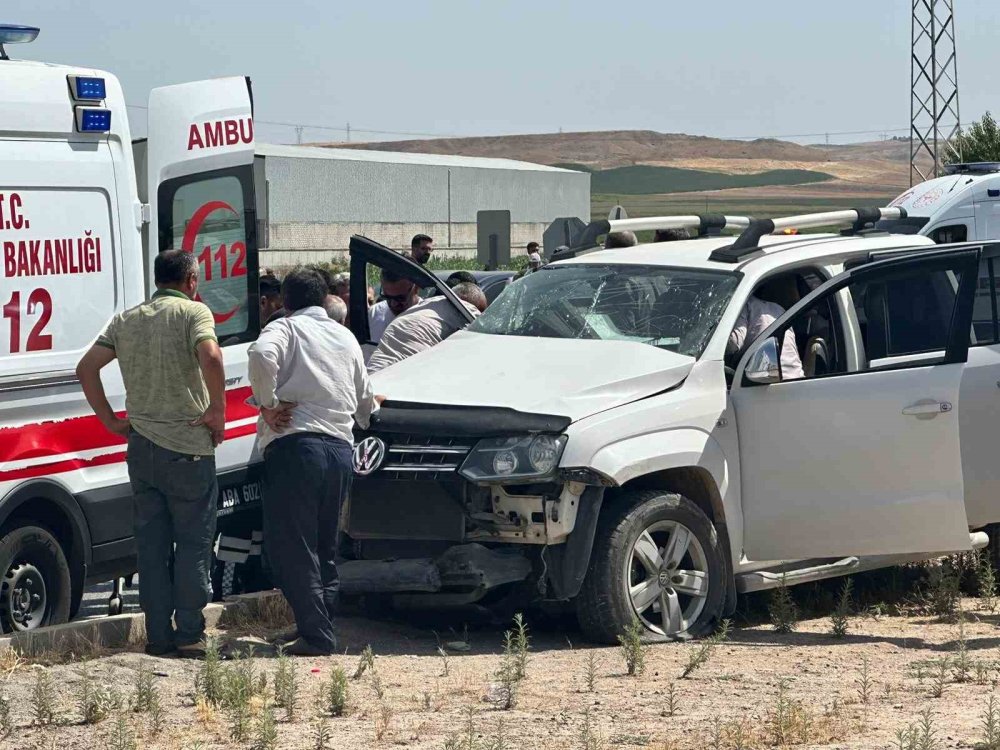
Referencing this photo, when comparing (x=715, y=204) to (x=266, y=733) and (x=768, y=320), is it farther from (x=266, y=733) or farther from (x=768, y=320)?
(x=266, y=733)

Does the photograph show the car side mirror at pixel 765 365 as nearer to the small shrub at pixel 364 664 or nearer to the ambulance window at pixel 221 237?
the small shrub at pixel 364 664

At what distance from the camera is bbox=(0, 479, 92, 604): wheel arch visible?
6949mm

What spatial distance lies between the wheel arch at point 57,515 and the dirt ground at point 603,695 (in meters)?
0.57

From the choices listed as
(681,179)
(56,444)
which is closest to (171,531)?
(56,444)

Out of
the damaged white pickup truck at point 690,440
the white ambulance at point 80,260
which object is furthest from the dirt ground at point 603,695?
the white ambulance at point 80,260

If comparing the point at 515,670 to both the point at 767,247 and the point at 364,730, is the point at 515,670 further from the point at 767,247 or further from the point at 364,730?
the point at 767,247

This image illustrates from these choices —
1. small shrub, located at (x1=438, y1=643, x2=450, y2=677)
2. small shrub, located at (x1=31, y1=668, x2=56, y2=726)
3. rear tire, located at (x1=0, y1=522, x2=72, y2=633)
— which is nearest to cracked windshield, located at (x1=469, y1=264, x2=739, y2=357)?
small shrub, located at (x1=438, y1=643, x2=450, y2=677)

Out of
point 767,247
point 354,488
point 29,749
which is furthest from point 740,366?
point 29,749

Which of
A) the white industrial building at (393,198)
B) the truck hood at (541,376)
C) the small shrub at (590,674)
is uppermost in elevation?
the white industrial building at (393,198)

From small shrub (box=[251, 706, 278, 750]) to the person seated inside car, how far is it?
3289 millimetres

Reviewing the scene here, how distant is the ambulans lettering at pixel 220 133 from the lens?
7.80 meters

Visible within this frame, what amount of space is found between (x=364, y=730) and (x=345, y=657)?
5.16ft

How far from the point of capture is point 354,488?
756cm

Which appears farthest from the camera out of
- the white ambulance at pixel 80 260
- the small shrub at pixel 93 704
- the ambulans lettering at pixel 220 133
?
the ambulans lettering at pixel 220 133
